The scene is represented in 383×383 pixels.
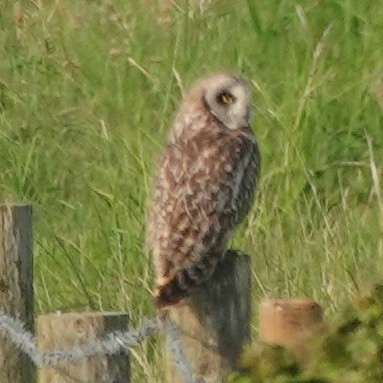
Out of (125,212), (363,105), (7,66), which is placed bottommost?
(125,212)

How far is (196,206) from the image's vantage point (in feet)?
16.9

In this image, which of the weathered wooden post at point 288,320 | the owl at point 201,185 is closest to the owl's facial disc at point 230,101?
the owl at point 201,185

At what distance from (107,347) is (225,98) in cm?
206

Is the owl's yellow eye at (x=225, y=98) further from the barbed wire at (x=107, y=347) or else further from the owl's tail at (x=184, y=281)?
the barbed wire at (x=107, y=347)

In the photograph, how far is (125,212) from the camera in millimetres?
6664

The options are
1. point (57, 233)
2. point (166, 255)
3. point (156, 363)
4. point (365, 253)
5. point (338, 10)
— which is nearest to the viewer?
point (166, 255)

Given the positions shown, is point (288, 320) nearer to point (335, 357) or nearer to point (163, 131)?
point (335, 357)

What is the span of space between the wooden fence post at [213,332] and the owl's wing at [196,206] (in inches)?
13.9

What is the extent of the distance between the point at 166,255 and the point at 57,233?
241 centimetres

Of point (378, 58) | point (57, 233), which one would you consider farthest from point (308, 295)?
point (378, 58)

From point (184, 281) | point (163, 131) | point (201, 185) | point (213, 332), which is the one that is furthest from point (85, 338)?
point (163, 131)

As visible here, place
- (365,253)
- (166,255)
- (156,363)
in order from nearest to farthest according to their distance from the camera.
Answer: (166,255), (156,363), (365,253)

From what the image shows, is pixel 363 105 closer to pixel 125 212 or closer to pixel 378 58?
pixel 378 58

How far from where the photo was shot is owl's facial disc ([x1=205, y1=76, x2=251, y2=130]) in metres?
5.89
